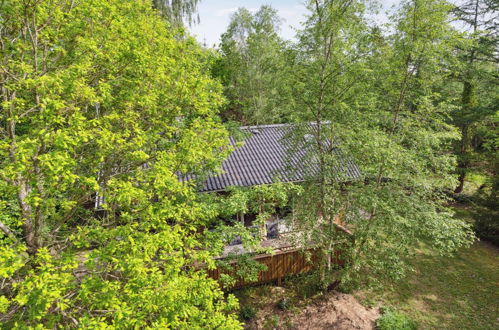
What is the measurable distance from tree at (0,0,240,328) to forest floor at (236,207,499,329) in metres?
4.11

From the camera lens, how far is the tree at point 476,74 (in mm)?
14422

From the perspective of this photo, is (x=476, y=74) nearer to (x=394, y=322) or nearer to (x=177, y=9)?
(x=394, y=322)

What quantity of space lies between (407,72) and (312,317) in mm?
8408

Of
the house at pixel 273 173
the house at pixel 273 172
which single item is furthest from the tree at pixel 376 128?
the house at pixel 273 173

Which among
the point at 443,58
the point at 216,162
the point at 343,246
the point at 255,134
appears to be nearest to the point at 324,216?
the point at 343,246

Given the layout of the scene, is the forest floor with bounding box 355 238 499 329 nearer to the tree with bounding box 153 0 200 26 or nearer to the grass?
the grass

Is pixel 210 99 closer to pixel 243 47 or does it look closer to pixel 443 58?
pixel 443 58

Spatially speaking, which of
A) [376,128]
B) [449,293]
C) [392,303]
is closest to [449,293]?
[449,293]

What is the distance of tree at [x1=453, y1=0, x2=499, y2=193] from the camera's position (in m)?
14.4

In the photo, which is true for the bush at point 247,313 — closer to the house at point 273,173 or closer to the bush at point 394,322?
the house at point 273,173

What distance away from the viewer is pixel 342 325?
8.26 meters

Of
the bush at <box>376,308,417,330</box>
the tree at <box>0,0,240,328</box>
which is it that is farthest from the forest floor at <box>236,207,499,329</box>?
the tree at <box>0,0,240,328</box>

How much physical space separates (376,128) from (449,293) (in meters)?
7.69

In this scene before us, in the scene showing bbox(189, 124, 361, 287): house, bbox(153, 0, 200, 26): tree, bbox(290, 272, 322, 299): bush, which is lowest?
bbox(290, 272, 322, 299): bush
